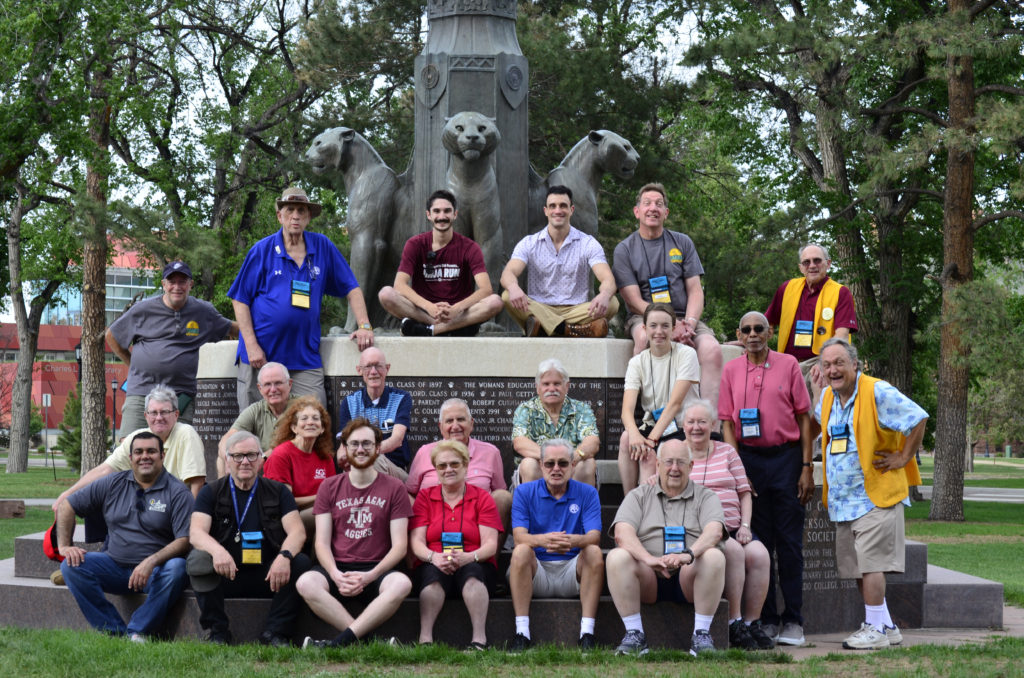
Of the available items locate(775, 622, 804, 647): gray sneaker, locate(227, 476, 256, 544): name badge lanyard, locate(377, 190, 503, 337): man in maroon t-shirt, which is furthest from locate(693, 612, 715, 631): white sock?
locate(377, 190, 503, 337): man in maroon t-shirt

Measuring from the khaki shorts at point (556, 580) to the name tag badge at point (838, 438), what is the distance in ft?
5.13

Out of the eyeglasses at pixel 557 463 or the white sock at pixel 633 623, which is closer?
the white sock at pixel 633 623

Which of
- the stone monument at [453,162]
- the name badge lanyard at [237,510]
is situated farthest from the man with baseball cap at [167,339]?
the name badge lanyard at [237,510]

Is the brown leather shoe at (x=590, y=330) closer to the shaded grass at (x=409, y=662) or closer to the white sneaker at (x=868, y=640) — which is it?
the white sneaker at (x=868, y=640)

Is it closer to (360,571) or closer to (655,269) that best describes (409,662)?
(360,571)

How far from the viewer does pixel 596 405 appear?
340 inches

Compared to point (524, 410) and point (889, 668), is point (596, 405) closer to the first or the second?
point (524, 410)

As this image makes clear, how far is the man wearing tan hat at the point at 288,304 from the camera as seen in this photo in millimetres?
8320

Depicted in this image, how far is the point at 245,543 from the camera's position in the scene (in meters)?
6.75

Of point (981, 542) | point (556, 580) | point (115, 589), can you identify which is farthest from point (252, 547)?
point (981, 542)

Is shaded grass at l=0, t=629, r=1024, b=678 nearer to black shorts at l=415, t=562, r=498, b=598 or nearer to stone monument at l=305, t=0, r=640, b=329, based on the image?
black shorts at l=415, t=562, r=498, b=598

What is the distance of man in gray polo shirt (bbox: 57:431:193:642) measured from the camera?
267 inches

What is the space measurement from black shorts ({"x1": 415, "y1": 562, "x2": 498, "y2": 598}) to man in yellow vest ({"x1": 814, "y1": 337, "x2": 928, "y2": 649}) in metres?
1.99

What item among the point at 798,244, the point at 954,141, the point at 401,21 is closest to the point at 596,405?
the point at 954,141
